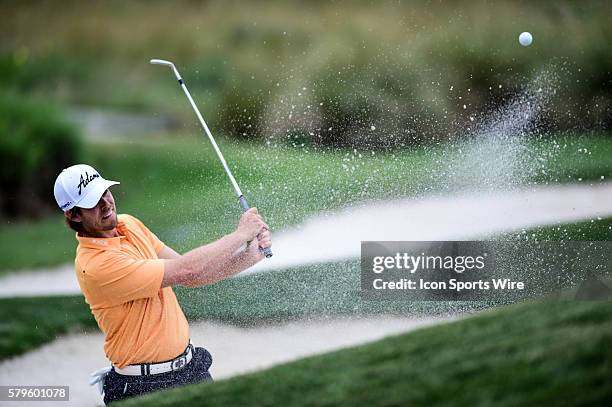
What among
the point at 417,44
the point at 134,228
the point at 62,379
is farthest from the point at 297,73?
the point at 62,379

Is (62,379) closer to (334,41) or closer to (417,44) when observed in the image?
(334,41)

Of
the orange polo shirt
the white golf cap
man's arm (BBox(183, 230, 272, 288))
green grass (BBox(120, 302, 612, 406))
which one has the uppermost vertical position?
the white golf cap

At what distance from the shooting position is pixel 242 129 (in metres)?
3.49

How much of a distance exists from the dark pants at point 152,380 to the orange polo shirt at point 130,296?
0.07 metres

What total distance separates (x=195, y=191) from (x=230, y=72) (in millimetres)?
557

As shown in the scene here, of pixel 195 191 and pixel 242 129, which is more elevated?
pixel 242 129

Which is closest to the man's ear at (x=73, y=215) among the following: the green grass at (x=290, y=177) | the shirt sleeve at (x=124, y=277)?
the shirt sleeve at (x=124, y=277)

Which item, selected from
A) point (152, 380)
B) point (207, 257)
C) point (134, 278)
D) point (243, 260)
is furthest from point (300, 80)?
point (152, 380)

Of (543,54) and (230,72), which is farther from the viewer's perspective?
(230,72)

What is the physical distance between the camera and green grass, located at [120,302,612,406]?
7.02ft

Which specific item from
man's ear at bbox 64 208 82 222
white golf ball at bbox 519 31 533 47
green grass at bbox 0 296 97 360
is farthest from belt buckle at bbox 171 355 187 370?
white golf ball at bbox 519 31 533 47

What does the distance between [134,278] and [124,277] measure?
1.2 inches

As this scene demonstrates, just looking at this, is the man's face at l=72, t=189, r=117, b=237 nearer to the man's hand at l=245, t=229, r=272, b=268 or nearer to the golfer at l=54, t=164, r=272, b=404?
the golfer at l=54, t=164, r=272, b=404

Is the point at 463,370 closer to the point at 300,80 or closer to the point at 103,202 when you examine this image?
the point at 103,202
